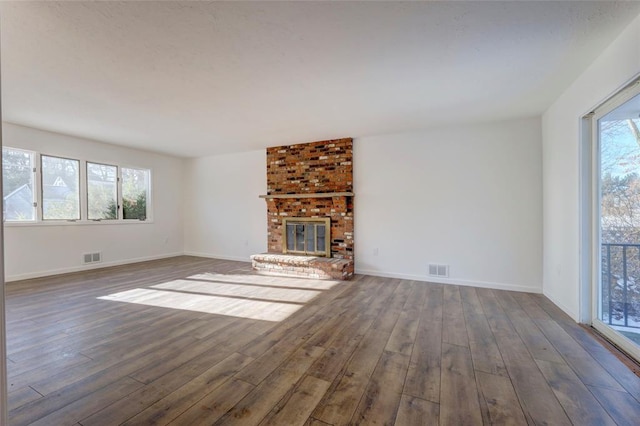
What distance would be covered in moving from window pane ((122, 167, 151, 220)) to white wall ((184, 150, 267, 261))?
3.08 feet

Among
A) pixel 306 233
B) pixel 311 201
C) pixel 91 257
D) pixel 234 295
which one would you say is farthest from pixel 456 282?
pixel 91 257

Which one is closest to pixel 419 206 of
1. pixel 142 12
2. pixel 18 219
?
pixel 142 12

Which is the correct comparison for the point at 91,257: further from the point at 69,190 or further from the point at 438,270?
the point at 438,270

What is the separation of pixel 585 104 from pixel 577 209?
3.34 ft

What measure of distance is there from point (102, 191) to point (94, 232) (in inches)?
32.2

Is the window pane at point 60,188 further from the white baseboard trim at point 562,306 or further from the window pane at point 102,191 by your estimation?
the white baseboard trim at point 562,306

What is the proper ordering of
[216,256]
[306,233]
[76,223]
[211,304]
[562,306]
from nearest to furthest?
[562,306] < [211,304] < [76,223] < [306,233] < [216,256]

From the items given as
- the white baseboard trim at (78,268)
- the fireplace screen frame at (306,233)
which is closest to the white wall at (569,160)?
the fireplace screen frame at (306,233)

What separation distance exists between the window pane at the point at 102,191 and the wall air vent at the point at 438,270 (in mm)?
6124

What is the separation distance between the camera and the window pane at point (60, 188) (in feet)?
15.4

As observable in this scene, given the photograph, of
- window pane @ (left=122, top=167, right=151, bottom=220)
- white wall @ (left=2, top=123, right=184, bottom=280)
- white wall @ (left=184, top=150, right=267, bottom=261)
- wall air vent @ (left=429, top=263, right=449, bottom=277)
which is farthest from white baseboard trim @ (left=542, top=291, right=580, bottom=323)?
window pane @ (left=122, top=167, right=151, bottom=220)

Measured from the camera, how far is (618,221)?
240cm

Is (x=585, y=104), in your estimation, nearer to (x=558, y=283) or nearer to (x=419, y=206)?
(x=558, y=283)

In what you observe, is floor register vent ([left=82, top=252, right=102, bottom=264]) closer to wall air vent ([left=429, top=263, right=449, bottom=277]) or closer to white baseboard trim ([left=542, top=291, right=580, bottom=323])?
wall air vent ([left=429, top=263, right=449, bottom=277])
